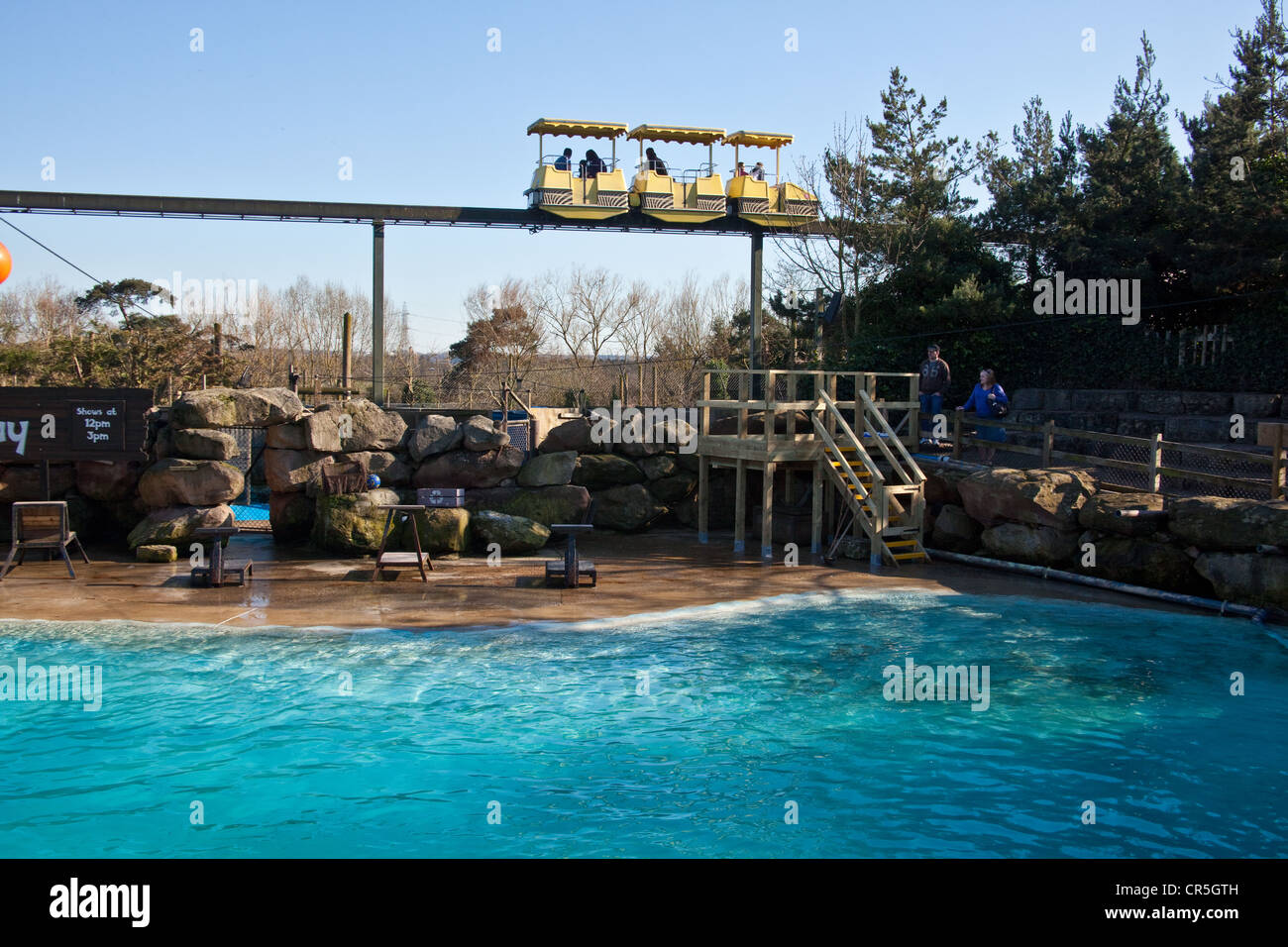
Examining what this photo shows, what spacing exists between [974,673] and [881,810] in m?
3.08

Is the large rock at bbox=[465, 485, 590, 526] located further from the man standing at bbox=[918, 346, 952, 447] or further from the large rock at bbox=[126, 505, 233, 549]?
the man standing at bbox=[918, 346, 952, 447]

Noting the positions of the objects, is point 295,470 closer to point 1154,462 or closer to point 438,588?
point 438,588

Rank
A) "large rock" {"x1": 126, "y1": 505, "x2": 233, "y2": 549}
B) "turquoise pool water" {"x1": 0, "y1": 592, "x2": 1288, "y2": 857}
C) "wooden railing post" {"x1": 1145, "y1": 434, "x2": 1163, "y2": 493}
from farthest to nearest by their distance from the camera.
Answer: "large rock" {"x1": 126, "y1": 505, "x2": 233, "y2": 549}, "wooden railing post" {"x1": 1145, "y1": 434, "x2": 1163, "y2": 493}, "turquoise pool water" {"x1": 0, "y1": 592, "x2": 1288, "y2": 857}

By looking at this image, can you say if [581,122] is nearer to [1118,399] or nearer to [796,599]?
[1118,399]

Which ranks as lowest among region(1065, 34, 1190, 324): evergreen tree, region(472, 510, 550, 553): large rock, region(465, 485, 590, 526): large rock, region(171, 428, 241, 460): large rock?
region(472, 510, 550, 553): large rock

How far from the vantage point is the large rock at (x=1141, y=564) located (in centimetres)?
1245

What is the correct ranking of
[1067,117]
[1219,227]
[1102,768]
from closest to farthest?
[1102,768] < [1219,227] < [1067,117]

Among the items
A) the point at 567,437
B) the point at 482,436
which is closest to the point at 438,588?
the point at 482,436

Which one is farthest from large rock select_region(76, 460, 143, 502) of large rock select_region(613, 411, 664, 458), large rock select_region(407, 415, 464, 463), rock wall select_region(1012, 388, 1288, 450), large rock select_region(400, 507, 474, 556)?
rock wall select_region(1012, 388, 1288, 450)

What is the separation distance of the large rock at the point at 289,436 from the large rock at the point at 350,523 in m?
1.12

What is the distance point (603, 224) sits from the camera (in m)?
24.5

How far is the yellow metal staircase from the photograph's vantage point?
563 inches

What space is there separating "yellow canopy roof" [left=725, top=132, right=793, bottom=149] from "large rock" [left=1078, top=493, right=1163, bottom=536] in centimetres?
1452

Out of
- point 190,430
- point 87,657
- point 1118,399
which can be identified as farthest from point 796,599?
point 1118,399
